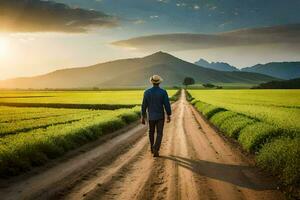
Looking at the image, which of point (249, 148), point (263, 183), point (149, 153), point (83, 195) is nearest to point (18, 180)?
point (83, 195)

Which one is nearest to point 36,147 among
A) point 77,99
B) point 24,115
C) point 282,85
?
point 24,115

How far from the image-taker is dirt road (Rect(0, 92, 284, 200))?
30.6ft

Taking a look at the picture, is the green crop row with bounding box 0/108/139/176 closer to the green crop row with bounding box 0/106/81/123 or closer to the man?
the man

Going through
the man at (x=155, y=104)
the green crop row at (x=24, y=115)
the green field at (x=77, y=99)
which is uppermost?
the man at (x=155, y=104)

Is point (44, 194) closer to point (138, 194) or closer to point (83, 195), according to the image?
point (83, 195)

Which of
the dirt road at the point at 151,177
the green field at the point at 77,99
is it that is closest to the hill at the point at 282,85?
the green field at the point at 77,99

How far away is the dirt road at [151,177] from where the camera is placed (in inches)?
368

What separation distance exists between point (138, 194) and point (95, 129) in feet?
41.7

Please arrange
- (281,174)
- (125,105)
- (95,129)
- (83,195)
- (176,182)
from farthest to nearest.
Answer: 1. (125,105)
2. (95,129)
3. (281,174)
4. (176,182)
5. (83,195)

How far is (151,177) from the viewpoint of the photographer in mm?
11117

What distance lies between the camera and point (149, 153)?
15664 mm

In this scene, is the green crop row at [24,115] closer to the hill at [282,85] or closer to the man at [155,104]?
the man at [155,104]

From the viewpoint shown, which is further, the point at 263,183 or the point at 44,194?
the point at 263,183

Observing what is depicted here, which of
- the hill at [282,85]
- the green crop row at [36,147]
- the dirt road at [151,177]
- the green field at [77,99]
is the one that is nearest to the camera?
the dirt road at [151,177]
